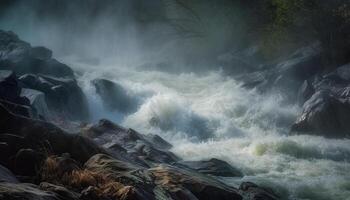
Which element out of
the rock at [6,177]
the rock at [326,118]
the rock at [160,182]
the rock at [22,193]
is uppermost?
the rock at [326,118]

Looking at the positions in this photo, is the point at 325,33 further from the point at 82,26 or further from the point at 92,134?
the point at 82,26

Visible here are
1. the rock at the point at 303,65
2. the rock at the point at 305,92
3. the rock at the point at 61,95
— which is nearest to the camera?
the rock at the point at 61,95

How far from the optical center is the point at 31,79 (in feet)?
75.5

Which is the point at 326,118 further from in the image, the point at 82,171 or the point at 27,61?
the point at 27,61

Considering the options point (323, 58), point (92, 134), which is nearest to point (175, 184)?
point (92, 134)

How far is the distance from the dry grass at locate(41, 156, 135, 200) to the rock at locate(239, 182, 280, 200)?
4.20 meters

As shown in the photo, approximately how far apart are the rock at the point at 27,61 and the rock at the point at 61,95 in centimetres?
350

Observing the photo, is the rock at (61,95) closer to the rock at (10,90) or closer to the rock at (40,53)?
the rock at (10,90)

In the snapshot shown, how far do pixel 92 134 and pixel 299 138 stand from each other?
836 centimetres

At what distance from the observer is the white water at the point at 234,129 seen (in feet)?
47.8

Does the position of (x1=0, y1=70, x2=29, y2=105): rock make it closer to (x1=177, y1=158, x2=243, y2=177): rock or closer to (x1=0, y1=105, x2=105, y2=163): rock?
(x1=177, y1=158, x2=243, y2=177): rock

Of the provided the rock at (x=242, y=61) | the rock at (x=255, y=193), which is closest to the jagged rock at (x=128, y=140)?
the rock at (x=255, y=193)

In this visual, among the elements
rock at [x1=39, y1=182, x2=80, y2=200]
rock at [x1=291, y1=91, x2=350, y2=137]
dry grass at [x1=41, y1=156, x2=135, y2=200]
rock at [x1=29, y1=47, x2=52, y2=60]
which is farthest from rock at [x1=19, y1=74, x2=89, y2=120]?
rock at [x1=39, y1=182, x2=80, y2=200]

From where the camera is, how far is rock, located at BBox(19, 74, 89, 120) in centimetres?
2252
